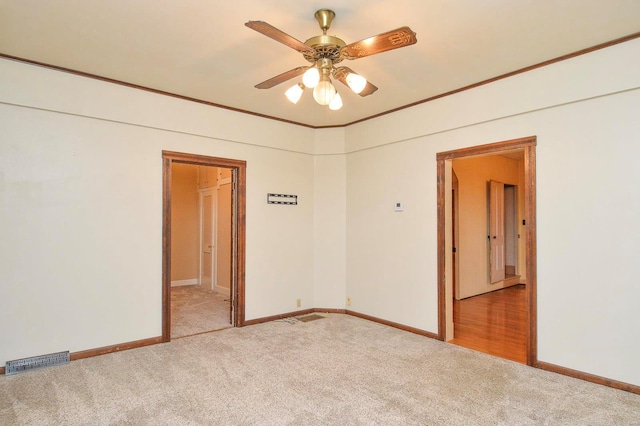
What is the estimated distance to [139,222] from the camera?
3998 mm

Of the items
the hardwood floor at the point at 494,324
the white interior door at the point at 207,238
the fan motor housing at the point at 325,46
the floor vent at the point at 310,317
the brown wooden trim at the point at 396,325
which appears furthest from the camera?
the white interior door at the point at 207,238

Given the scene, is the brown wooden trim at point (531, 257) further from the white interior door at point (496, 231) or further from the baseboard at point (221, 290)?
the baseboard at point (221, 290)

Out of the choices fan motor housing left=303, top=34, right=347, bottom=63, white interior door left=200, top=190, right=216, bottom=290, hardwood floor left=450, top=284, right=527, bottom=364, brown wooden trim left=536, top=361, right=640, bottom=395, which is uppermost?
fan motor housing left=303, top=34, right=347, bottom=63

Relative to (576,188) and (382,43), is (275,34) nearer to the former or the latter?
(382,43)

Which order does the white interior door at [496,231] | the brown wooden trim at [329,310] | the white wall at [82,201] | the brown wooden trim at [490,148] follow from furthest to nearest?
the white interior door at [496,231] → the brown wooden trim at [329,310] → the brown wooden trim at [490,148] → the white wall at [82,201]

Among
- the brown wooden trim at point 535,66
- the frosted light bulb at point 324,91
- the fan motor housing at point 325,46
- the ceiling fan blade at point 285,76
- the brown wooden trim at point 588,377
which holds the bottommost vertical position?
the brown wooden trim at point 588,377

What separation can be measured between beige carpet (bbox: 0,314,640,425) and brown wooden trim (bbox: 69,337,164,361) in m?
0.07

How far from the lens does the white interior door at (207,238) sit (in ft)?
24.5

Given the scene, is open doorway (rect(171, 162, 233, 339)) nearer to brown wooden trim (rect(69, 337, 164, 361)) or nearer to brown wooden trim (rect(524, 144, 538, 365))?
brown wooden trim (rect(69, 337, 164, 361))

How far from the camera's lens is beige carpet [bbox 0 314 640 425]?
2527 mm

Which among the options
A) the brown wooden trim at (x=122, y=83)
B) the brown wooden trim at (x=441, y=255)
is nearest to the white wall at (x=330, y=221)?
the brown wooden trim at (x=122, y=83)

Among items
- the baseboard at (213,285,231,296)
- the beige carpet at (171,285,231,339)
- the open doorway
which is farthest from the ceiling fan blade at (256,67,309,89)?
the baseboard at (213,285,231,296)

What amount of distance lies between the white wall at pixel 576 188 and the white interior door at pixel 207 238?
15.2 feet

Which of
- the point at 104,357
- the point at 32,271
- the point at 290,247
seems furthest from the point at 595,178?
the point at 32,271
